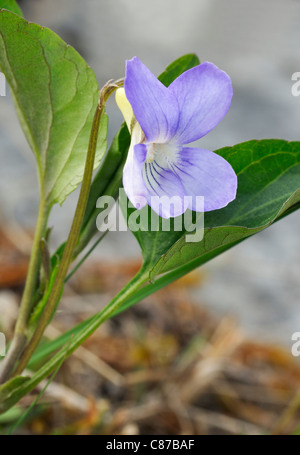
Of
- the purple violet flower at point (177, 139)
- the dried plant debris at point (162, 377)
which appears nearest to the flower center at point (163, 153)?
the purple violet flower at point (177, 139)

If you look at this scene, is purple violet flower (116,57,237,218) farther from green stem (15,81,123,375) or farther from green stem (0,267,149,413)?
green stem (0,267,149,413)

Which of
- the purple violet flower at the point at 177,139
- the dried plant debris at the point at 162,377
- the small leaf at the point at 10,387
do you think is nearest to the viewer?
the purple violet flower at the point at 177,139

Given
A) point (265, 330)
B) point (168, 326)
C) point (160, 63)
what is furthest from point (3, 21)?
point (160, 63)

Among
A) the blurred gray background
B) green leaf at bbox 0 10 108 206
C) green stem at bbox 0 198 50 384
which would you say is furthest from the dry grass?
green leaf at bbox 0 10 108 206

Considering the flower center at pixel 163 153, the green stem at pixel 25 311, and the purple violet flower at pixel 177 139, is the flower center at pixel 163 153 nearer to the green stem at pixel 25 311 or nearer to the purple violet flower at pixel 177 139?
the purple violet flower at pixel 177 139
